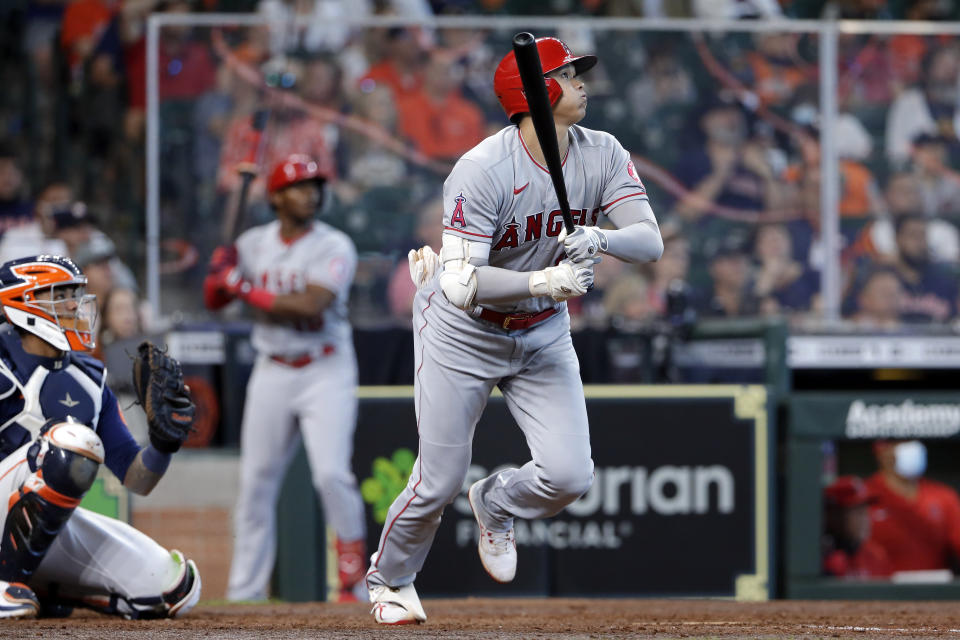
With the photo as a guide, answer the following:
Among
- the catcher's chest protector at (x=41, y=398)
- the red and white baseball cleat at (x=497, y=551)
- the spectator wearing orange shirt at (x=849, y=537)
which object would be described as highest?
the catcher's chest protector at (x=41, y=398)

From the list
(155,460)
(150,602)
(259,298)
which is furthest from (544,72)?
(259,298)

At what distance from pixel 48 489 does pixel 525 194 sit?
1.80 metres

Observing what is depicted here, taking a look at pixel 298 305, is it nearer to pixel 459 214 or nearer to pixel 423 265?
pixel 423 265

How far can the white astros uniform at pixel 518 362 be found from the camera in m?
4.29

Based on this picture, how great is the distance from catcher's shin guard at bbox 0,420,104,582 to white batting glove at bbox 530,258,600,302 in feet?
5.15

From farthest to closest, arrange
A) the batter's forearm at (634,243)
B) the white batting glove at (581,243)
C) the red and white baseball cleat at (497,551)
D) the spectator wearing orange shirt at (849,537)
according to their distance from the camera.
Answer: the spectator wearing orange shirt at (849,537), the red and white baseball cleat at (497,551), the batter's forearm at (634,243), the white batting glove at (581,243)

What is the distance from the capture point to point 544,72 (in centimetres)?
424

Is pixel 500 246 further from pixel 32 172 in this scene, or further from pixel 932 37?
pixel 32 172

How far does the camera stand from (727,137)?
8016mm

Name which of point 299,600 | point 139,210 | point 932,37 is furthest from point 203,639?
point 932,37

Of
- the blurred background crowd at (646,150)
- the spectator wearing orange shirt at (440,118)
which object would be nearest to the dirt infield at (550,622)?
the blurred background crowd at (646,150)

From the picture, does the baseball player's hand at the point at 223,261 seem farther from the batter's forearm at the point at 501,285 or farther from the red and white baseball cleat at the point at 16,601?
the batter's forearm at the point at 501,285

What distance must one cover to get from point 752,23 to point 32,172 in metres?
4.98

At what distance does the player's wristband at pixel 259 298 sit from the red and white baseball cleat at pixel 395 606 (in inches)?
87.4
